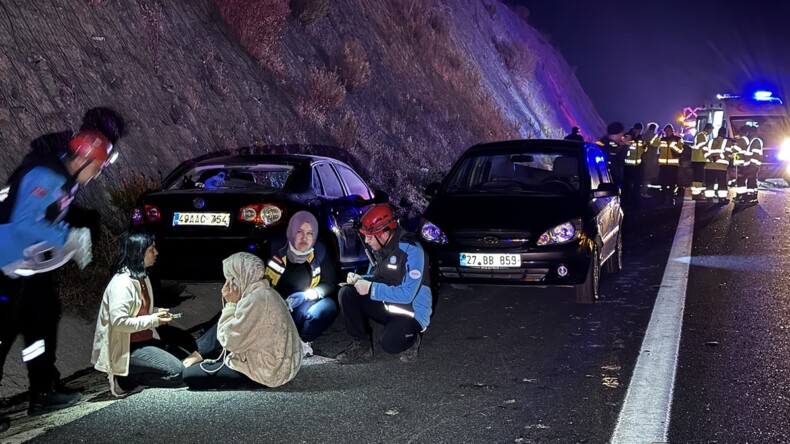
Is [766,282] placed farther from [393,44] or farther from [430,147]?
[393,44]

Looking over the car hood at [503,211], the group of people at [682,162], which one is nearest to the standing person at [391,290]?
the car hood at [503,211]

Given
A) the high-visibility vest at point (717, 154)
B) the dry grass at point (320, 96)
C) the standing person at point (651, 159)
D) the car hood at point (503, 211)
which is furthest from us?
the standing person at point (651, 159)

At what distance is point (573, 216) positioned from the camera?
838 centimetres

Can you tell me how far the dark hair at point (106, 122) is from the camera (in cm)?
1156

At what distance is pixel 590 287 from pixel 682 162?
12856mm

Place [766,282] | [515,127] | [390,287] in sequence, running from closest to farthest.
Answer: [390,287]
[766,282]
[515,127]

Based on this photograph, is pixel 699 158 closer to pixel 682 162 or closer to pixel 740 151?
pixel 682 162

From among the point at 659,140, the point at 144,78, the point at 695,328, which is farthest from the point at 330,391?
the point at 659,140

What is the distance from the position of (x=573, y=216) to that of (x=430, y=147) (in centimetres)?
1388

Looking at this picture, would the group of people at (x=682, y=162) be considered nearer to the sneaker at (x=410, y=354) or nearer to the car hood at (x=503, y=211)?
the car hood at (x=503, y=211)

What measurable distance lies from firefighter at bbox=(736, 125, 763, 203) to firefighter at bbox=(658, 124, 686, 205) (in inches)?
55.2

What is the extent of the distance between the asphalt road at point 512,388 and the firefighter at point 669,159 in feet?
37.6

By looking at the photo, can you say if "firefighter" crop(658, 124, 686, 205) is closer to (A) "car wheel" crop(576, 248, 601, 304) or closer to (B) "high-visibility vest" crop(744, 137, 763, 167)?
(B) "high-visibility vest" crop(744, 137, 763, 167)

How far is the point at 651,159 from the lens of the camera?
20.1 meters
